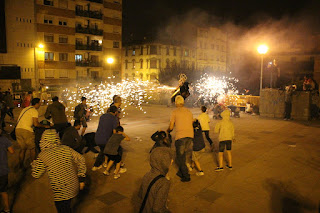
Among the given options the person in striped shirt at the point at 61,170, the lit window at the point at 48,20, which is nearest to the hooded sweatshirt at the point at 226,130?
the person in striped shirt at the point at 61,170

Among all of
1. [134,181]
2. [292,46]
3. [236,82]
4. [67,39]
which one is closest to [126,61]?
[67,39]

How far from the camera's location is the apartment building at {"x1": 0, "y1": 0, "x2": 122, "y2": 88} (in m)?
35.4

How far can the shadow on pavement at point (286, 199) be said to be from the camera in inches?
201

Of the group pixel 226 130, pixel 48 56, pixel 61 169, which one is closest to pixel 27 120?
pixel 61 169

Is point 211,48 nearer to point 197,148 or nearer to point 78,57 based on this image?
point 78,57

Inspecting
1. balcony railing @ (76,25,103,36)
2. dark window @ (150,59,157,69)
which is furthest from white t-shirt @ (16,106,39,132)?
dark window @ (150,59,157,69)

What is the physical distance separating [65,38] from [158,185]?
39.9 metres

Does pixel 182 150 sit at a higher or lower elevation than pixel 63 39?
lower

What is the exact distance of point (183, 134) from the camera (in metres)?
6.03

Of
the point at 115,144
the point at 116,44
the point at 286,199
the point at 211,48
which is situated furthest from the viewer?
the point at 211,48

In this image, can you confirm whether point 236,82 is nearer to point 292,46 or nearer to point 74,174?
point 292,46

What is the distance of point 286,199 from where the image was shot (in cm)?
548

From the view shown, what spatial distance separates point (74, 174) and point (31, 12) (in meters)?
37.9

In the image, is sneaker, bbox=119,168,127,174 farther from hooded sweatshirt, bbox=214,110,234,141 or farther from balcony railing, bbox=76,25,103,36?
balcony railing, bbox=76,25,103,36
